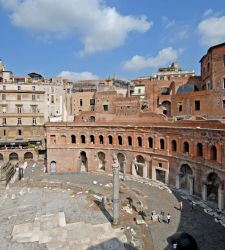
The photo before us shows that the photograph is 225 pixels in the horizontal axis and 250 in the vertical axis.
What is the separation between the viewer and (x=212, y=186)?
28.0 m

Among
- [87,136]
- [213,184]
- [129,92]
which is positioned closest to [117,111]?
[87,136]

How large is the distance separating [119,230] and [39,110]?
36.2 m

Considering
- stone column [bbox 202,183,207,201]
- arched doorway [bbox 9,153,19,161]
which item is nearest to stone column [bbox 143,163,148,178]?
stone column [bbox 202,183,207,201]

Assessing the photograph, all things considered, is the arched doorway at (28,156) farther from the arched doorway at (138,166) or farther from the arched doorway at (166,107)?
the arched doorway at (166,107)

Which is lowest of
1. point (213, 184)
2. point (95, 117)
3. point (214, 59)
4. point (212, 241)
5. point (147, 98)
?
point (212, 241)

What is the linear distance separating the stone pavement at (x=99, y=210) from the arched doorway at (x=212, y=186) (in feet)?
8.16

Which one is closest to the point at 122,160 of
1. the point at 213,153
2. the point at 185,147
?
the point at 185,147

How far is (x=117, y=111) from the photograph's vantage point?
46.1m

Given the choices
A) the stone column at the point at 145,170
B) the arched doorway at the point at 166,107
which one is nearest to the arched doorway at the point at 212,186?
the stone column at the point at 145,170

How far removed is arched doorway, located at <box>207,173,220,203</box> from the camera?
27.5 meters

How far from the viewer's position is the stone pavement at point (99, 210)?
20.1 m

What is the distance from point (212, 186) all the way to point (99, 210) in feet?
40.7

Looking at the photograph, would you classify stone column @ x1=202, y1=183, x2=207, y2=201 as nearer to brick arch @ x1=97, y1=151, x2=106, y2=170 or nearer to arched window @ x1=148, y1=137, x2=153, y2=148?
arched window @ x1=148, y1=137, x2=153, y2=148

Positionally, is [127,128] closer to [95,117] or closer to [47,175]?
[95,117]
